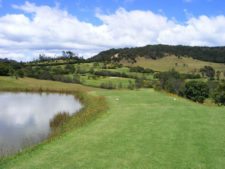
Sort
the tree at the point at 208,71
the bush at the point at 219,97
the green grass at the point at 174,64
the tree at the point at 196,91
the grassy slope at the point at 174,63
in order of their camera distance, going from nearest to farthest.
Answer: the bush at the point at 219,97 < the tree at the point at 196,91 < the tree at the point at 208,71 < the green grass at the point at 174,64 < the grassy slope at the point at 174,63

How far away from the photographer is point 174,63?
165125 millimetres

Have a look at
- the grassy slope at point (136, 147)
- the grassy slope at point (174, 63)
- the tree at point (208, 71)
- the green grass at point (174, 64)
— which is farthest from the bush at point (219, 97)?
the grassy slope at point (174, 63)

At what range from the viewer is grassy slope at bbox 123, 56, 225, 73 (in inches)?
5940

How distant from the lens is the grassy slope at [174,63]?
15088 cm

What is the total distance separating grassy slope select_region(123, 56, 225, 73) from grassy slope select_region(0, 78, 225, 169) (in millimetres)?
132204

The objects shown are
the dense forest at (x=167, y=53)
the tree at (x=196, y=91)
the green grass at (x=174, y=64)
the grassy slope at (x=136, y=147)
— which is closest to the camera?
the grassy slope at (x=136, y=147)

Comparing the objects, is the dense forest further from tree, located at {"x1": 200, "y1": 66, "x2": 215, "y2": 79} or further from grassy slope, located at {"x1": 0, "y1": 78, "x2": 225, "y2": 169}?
grassy slope, located at {"x1": 0, "y1": 78, "x2": 225, "y2": 169}

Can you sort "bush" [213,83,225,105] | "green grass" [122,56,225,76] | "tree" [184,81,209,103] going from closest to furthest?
"bush" [213,83,225,105], "tree" [184,81,209,103], "green grass" [122,56,225,76]

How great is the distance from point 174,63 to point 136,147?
511 ft

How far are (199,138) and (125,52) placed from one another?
16529 centimetres

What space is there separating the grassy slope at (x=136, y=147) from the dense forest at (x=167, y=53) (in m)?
144

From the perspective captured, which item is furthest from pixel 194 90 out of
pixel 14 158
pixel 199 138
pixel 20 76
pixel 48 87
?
pixel 14 158

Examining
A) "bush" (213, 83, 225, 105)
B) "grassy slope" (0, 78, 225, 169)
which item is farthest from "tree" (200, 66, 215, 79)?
"grassy slope" (0, 78, 225, 169)

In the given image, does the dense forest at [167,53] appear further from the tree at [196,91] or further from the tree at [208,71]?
the tree at [196,91]
